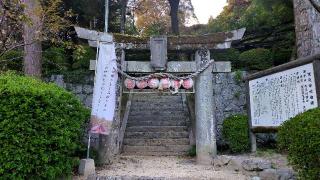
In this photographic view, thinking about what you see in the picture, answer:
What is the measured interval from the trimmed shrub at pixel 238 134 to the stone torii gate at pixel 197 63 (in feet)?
2.55

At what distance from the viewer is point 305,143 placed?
14.3 ft

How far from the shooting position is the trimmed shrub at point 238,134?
30.6 ft

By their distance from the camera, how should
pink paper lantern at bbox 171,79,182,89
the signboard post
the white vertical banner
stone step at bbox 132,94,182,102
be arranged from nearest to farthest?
the signboard post < the white vertical banner < pink paper lantern at bbox 171,79,182,89 < stone step at bbox 132,94,182,102

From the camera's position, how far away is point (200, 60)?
9406 millimetres

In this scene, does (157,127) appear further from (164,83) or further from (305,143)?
(305,143)

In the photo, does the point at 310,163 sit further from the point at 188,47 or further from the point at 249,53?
the point at 249,53

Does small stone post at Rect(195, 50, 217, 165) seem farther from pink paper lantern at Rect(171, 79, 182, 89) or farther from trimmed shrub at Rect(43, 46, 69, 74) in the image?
trimmed shrub at Rect(43, 46, 69, 74)

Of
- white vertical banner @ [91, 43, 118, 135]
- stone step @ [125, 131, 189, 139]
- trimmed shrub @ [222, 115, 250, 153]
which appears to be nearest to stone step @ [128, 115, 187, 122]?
stone step @ [125, 131, 189, 139]

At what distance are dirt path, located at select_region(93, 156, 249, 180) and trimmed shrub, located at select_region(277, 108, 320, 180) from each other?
221cm

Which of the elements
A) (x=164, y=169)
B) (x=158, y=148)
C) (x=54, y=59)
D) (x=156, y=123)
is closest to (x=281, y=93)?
(x=164, y=169)

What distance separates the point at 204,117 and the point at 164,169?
2072 mm

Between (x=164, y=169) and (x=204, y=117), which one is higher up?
(x=204, y=117)

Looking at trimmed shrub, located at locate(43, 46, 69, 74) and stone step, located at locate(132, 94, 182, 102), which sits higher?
trimmed shrub, located at locate(43, 46, 69, 74)

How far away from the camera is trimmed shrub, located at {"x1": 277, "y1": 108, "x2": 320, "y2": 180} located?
167 inches
